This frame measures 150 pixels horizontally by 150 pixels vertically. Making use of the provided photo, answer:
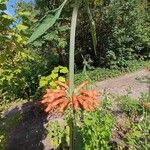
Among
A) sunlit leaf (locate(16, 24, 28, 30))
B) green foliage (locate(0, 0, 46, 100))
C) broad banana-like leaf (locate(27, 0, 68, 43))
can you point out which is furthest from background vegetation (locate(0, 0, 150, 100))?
broad banana-like leaf (locate(27, 0, 68, 43))

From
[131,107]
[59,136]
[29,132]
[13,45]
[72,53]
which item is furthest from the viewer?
[29,132]

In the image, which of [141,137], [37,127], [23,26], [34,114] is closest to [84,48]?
[34,114]

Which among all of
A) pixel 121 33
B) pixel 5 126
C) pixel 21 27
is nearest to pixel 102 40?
pixel 121 33

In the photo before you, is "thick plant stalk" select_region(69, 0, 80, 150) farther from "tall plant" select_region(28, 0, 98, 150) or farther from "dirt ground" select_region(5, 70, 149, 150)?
"dirt ground" select_region(5, 70, 149, 150)

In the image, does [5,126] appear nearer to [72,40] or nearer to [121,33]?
[72,40]

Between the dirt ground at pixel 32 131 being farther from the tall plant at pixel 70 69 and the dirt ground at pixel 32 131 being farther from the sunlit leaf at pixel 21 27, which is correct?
the tall plant at pixel 70 69

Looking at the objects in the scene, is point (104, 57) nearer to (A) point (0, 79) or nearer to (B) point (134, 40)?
(B) point (134, 40)

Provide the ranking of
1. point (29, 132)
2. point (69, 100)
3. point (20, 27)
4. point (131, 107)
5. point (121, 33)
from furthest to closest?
point (121, 33)
point (29, 132)
point (131, 107)
point (20, 27)
point (69, 100)

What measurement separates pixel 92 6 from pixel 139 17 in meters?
2.05

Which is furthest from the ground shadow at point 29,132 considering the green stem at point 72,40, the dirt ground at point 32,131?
the green stem at point 72,40

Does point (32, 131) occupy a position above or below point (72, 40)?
below

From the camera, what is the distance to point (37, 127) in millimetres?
8875

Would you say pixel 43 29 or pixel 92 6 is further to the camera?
pixel 92 6

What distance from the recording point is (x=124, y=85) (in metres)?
12.2
